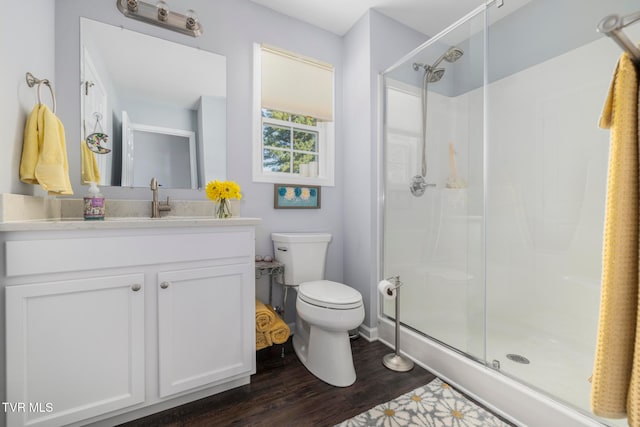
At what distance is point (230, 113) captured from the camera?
1.99 m

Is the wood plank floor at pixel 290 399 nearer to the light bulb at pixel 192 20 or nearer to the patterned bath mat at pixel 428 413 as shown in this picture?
the patterned bath mat at pixel 428 413

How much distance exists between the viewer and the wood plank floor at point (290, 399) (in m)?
1.30

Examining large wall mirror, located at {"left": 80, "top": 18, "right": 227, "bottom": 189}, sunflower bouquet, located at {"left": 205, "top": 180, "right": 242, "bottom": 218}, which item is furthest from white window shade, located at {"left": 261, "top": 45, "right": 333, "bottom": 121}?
sunflower bouquet, located at {"left": 205, "top": 180, "right": 242, "bottom": 218}

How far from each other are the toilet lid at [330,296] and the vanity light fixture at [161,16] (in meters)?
1.80

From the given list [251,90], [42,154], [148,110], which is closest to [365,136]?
[251,90]

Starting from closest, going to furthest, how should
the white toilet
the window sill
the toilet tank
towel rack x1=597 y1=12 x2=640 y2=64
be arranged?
towel rack x1=597 y1=12 x2=640 y2=64
the white toilet
the toilet tank
the window sill

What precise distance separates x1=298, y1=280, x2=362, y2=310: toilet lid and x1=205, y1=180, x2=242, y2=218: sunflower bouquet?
0.69 meters

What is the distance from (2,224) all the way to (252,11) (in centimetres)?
196

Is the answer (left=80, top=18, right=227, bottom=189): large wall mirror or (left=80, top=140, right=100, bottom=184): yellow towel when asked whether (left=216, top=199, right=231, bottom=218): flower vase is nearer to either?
Answer: (left=80, top=18, right=227, bottom=189): large wall mirror

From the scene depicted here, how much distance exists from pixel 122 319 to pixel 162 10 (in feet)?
5.78

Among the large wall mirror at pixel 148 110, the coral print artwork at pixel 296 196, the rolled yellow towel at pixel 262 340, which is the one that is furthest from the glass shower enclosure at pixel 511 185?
the large wall mirror at pixel 148 110

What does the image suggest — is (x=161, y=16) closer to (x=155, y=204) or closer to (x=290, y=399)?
(x=155, y=204)

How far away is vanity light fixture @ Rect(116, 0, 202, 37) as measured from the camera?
1.64 m

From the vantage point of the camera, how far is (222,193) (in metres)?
1.70
